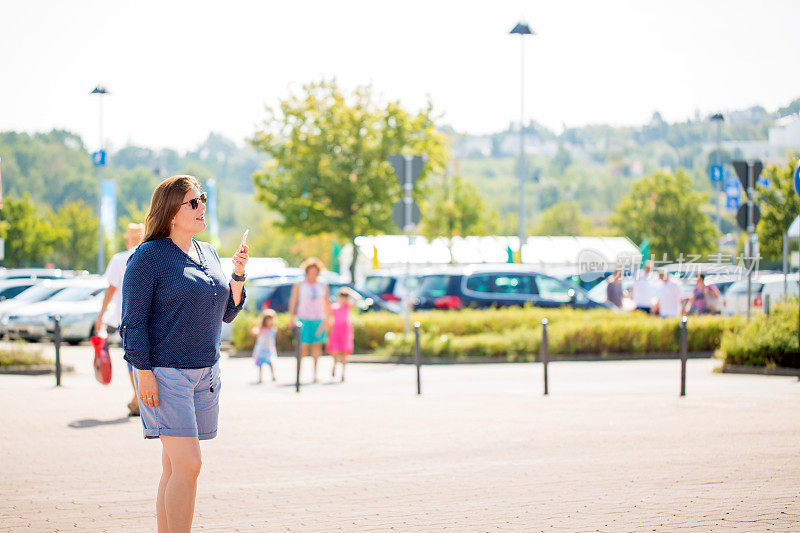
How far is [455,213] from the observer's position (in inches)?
2459

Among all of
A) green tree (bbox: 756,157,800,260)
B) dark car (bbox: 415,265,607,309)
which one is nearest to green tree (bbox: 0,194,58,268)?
dark car (bbox: 415,265,607,309)

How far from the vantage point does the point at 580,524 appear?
5902 millimetres

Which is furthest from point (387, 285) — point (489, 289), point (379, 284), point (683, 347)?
point (683, 347)

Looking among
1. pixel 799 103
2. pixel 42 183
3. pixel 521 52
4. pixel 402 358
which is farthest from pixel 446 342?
pixel 42 183

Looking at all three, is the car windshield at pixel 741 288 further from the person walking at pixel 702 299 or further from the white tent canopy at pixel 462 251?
the white tent canopy at pixel 462 251

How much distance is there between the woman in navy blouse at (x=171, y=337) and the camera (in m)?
4.83

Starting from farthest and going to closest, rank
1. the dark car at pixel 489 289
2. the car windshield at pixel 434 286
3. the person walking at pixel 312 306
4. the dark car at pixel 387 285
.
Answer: the dark car at pixel 387 285 < the car windshield at pixel 434 286 < the dark car at pixel 489 289 < the person walking at pixel 312 306

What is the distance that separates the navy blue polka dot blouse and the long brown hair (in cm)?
7

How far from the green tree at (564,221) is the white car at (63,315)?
81.1m

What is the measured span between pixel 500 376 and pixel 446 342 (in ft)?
10.1

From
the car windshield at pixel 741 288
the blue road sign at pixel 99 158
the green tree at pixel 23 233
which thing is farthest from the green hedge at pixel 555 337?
the green tree at pixel 23 233

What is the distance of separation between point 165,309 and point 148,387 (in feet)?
1.13

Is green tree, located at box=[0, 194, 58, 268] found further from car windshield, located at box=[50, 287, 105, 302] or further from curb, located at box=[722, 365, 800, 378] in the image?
curb, located at box=[722, 365, 800, 378]

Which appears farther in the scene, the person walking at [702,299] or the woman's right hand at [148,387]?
the person walking at [702,299]
